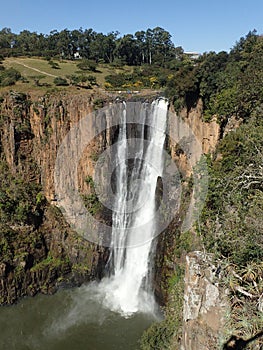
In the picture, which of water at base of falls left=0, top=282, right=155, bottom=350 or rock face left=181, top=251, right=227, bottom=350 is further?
water at base of falls left=0, top=282, right=155, bottom=350

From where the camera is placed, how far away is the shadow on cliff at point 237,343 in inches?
186

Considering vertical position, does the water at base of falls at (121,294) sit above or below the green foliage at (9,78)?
below

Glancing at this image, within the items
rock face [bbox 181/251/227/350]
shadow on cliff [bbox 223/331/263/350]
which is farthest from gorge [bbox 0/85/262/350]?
shadow on cliff [bbox 223/331/263/350]

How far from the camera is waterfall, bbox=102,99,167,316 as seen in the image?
616 inches

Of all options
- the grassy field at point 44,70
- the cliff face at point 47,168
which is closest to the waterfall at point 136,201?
the cliff face at point 47,168

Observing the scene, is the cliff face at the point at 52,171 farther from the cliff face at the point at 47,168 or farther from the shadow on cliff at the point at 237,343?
the shadow on cliff at the point at 237,343

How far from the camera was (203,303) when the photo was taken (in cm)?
499

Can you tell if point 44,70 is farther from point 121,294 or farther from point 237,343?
point 237,343

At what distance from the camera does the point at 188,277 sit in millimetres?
5164

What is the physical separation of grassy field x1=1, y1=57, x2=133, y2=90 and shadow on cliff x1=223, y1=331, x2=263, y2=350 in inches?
711

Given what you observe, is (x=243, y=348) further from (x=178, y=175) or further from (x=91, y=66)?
(x=91, y=66)

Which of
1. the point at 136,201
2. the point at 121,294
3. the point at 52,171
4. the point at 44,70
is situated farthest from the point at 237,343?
the point at 44,70

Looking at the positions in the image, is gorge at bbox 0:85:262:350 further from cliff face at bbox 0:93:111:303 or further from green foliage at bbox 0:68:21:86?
green foliage at bbox 0:68:21:86

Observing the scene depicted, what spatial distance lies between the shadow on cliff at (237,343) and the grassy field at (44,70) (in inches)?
711
